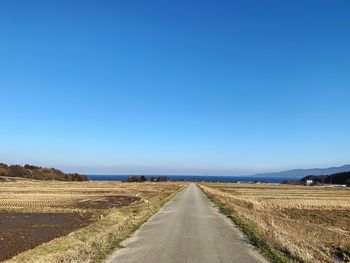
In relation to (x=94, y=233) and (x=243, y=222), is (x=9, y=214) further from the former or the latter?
(x=243, y=222)

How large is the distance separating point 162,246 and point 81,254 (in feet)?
9.93

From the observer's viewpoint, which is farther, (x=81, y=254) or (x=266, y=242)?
(x=266, y=242)

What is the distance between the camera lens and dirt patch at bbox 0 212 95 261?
18.0 meters

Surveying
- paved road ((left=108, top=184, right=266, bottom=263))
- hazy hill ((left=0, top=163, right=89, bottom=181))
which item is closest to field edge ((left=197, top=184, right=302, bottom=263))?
paved road ((left=108, top=184, right=266, bottom=263))

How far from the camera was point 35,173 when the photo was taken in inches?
6826

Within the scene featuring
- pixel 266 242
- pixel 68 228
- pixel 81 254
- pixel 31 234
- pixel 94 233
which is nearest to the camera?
pixel 81 254

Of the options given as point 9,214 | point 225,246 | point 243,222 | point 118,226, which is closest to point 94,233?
point 118,226

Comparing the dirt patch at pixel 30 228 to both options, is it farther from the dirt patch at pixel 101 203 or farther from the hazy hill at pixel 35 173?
the hazy hill at pixel 35 173

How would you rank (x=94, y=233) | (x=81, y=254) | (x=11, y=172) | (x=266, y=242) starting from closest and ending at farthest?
(x=81, y=254) < (x=266, y=242) < (x=94, y=233) < (x=11, y=172)

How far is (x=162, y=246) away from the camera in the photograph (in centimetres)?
1608

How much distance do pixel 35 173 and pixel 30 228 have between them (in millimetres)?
156057

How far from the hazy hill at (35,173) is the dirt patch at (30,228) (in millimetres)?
138772

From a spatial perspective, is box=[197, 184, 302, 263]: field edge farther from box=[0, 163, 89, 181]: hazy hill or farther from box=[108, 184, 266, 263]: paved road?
box=[0, 163, 89, 181]: hazy hill

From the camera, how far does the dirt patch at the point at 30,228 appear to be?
1802 centimetres
